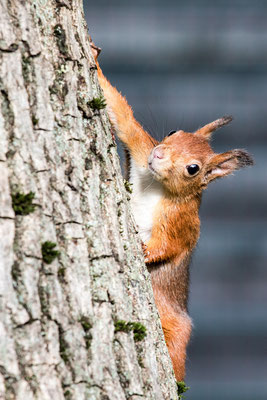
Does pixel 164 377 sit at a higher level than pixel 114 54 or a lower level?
lower

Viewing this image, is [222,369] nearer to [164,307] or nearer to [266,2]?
[164,307]

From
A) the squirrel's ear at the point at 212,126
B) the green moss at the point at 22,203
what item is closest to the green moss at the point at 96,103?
the green moss at the point at 22,203

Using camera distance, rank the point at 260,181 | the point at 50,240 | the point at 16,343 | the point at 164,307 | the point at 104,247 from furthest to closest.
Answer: the point at 260,181 < the point at 164,307 < the point at 104,247 < the point at 50,240 < the point at 16,343

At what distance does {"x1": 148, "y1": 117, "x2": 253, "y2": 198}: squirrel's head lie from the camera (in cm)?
304

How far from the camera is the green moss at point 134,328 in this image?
1695mm

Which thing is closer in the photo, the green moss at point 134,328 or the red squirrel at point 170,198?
the green moss at point 134,328

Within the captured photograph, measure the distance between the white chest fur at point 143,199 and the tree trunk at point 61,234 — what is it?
1147 mm

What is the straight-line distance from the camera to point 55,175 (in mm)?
1627

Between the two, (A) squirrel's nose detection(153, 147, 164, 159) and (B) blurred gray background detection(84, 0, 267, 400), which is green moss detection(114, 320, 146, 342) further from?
(B) blurred gray background detection(84, 0, 267, 400)

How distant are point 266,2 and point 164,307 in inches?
129

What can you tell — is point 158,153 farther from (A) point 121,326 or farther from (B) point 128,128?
(A) point 121,326

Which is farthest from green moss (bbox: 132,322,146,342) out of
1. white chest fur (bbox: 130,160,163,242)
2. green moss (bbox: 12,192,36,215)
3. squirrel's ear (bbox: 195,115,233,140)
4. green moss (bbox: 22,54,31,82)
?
squirrel's ear (bbox: 195,115,233,140)

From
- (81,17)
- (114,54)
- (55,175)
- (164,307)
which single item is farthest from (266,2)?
(55,175)

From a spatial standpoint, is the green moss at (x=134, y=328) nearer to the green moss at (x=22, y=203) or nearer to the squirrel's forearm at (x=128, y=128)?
the green moss at (x=22, y=203)
